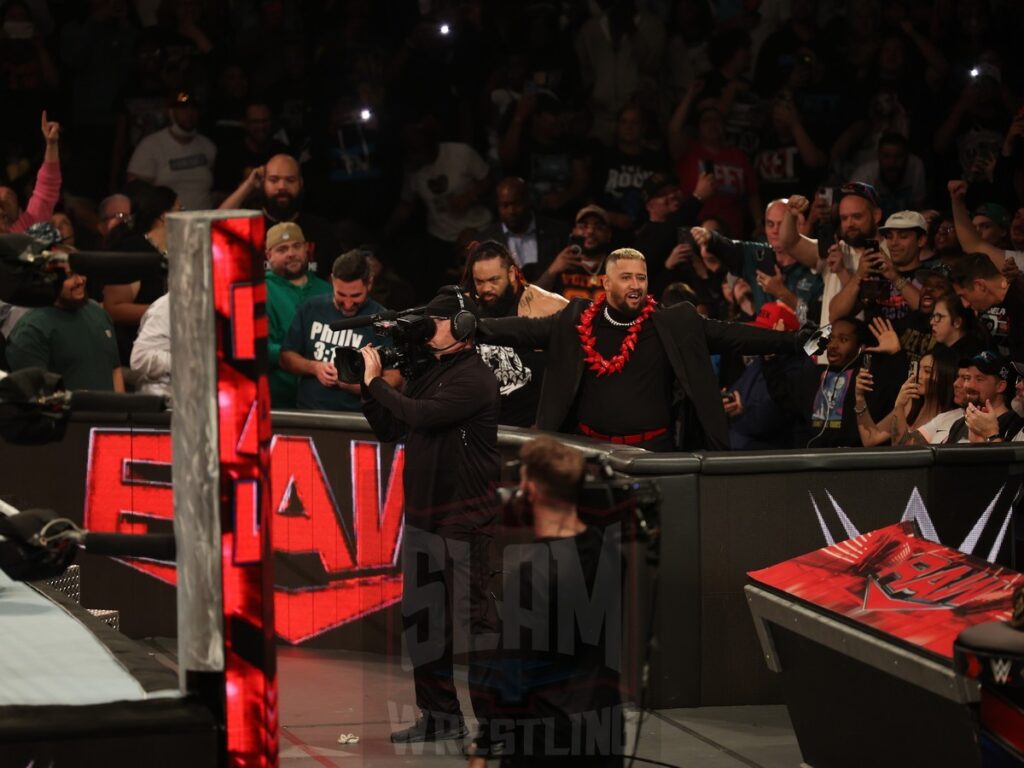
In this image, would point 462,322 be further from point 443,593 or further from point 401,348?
point 443,593

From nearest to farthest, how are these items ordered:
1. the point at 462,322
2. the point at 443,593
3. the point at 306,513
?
the point at 462,322 → the point at 443,593 → the point at 306,513

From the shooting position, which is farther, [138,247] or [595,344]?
[138,247]

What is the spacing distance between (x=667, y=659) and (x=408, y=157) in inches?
213

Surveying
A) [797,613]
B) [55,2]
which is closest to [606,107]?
Answer: [55,2]

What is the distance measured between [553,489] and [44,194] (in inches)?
250

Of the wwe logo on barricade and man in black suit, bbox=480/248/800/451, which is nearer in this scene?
the wwe logo on barricade

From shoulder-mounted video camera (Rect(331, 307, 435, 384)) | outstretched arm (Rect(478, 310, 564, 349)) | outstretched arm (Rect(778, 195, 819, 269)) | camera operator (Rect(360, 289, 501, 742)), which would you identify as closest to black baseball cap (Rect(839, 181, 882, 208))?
outstretched arm (Rect(778, 195, 819, 269))

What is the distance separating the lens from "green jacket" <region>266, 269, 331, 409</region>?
8.73m

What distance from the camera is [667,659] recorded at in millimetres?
6957

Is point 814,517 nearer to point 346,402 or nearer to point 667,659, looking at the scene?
point 667,659

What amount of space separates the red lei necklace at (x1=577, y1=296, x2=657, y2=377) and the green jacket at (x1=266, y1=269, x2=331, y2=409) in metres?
1.63

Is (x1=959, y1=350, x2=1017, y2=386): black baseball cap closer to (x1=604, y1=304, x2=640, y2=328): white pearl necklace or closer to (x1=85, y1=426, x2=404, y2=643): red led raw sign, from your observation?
(x1=604, y1=304, x2=640, y2=328): white pearl necklace

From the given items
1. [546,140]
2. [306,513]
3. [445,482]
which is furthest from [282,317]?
[546,140]

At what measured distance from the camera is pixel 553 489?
4.24m
